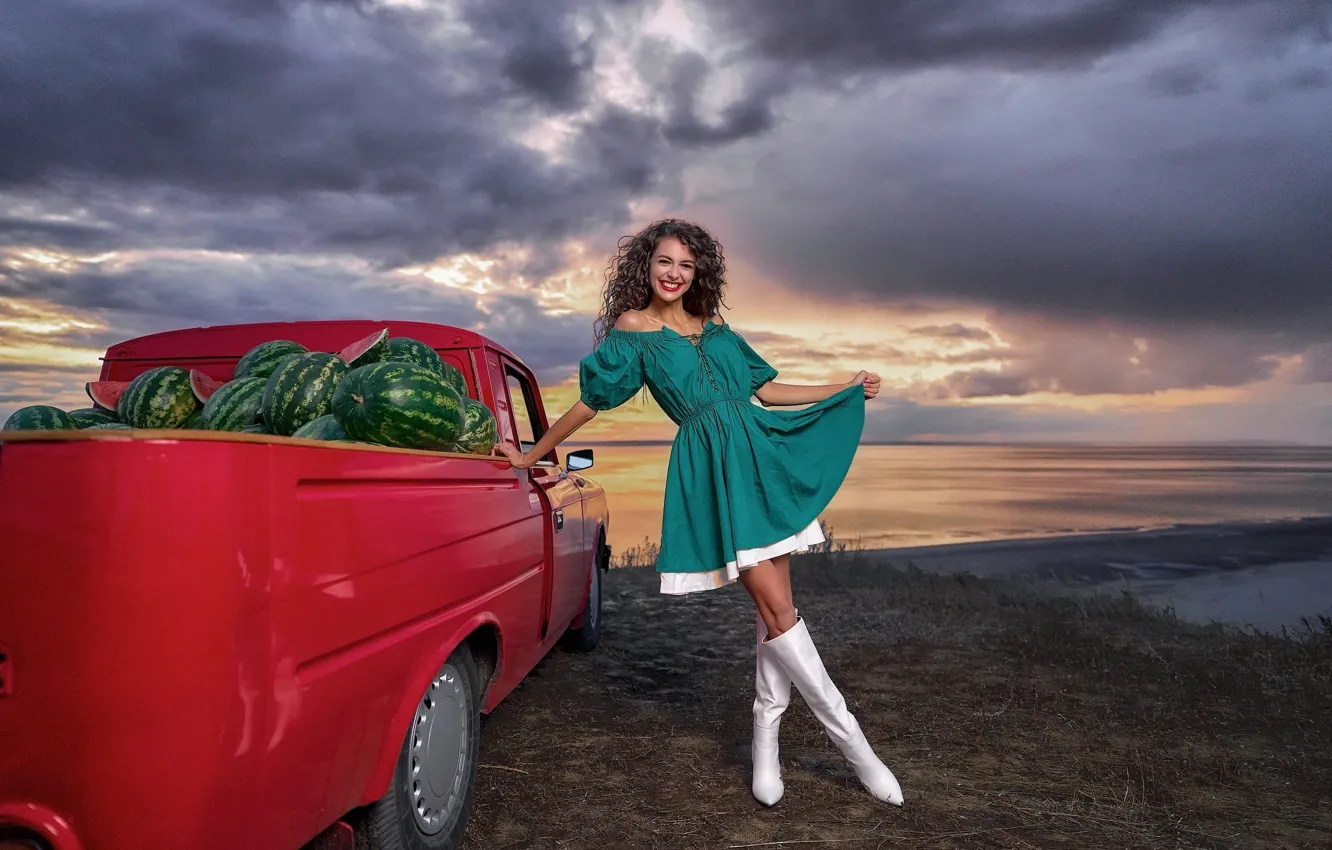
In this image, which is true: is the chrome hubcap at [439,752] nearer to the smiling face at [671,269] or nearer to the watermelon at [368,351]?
the watermelon at [368,351]

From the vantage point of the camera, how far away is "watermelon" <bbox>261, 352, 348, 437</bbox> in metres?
2.98

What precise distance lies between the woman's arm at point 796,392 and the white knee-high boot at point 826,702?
933 mm

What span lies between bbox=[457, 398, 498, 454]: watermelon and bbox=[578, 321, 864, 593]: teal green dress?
1.27ft

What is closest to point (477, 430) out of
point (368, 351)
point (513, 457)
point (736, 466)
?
point (513, 457)

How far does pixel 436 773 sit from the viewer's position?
281 centimetres

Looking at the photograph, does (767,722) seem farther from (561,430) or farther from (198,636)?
(198,636)

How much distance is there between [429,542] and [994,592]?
6.86m

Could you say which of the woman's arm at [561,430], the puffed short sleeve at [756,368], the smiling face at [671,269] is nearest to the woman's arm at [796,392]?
the puffed short sleeve at [756,368]

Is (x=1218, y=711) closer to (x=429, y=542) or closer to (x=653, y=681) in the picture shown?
(x=653, y=681)

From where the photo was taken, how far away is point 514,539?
352cm

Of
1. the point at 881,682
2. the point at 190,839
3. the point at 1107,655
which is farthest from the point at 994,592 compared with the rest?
the point at 190,839

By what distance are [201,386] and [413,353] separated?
783mm

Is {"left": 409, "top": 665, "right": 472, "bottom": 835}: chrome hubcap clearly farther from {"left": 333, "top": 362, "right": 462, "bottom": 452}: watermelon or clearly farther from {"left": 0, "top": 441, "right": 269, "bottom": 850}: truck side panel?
{"left": 0, "top": 441, "right": 269, "bottom": 850}: truck side panel

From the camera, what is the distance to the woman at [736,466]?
341cm
